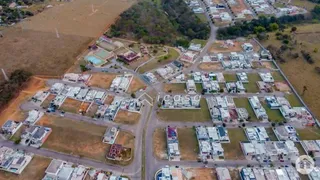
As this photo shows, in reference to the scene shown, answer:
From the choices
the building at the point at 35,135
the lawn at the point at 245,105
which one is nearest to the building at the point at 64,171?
the building at the point at 35,135

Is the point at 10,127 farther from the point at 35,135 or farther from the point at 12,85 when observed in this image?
the point at 12,85

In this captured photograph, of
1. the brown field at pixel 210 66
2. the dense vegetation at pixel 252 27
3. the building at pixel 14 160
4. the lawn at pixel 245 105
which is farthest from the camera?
the dense vegetation at pixel 252 27

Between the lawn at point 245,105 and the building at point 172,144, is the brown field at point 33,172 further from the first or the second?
the lawn at point 245,105

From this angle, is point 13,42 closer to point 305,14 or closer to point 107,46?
point 107,46

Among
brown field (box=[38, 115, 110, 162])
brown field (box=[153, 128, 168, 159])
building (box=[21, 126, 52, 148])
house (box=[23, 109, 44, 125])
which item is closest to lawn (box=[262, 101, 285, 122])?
brown field (box=[153, 128, 168, 159])

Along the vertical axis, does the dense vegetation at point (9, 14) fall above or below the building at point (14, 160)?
above

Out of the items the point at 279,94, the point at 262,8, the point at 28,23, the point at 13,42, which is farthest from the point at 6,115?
the point at 262,8

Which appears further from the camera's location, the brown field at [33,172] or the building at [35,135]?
the building at [35,135]
